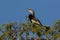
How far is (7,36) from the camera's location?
6512 millimetres

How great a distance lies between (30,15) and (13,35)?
73.0 inches

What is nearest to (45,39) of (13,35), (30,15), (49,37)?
(49,37)

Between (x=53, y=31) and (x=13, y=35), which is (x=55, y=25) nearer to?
(x=53, y=31)

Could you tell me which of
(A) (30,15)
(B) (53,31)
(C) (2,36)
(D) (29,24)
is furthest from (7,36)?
(A) (30,15)

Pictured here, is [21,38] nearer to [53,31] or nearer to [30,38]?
[30,38]

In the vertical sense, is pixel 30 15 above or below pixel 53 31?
above

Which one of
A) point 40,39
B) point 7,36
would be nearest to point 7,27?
point 7,36

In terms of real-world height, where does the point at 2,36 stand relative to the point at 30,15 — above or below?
below

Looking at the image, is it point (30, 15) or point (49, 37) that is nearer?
point (49, 37)

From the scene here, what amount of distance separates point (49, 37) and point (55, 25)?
0.96ft

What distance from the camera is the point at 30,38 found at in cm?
649

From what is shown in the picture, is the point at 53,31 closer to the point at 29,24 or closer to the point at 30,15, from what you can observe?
the point at 29,24

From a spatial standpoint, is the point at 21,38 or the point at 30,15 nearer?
the point at 21,38

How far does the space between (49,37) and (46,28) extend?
19 centimetres
